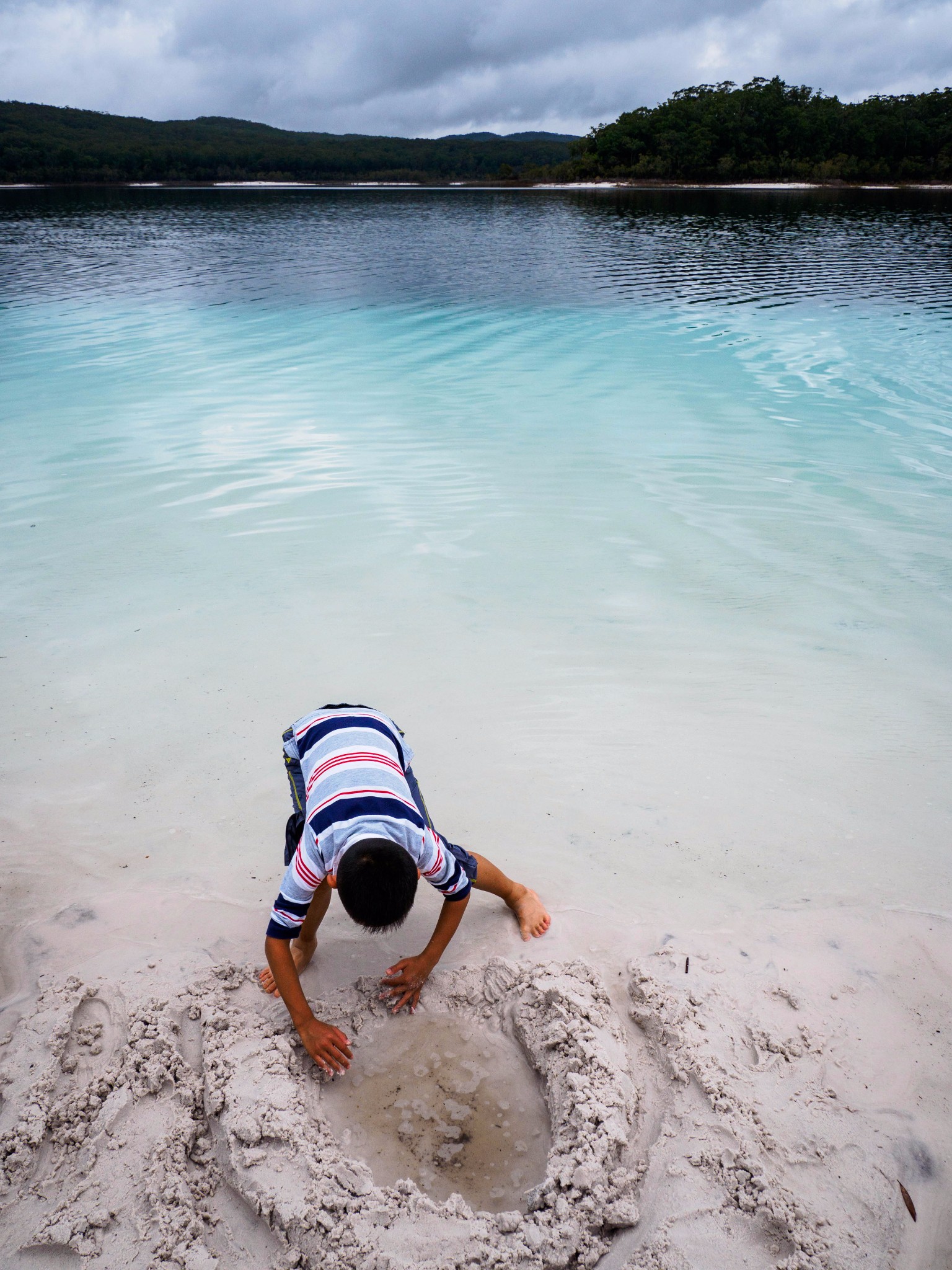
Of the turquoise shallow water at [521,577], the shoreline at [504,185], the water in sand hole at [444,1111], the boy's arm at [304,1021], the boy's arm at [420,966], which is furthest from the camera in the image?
the shoreline at [504,185]

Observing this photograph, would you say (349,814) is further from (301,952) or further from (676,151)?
(676,151)

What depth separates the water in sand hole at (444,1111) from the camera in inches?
76.1

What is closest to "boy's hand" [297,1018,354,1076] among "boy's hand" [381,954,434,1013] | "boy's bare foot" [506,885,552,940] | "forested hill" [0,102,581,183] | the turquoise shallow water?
"boy's hand" [381,954,434,1013]

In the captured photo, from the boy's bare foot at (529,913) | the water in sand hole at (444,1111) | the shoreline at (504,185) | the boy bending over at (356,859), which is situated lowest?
the water in sand hole at (444,1111)

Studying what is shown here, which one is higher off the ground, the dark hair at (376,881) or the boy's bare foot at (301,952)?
the dark hair at (376,881)

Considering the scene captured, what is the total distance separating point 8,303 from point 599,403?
1270cm

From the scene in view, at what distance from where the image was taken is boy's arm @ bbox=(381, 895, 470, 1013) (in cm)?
231

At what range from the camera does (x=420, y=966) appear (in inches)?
92.7

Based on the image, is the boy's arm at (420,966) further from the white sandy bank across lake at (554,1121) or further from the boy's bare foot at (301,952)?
the boy's bare foot at (301,952)

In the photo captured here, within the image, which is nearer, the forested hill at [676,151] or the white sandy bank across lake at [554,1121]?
the white sandy bank across lake at [554,1121]

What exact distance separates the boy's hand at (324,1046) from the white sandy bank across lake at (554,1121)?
2.7 inches

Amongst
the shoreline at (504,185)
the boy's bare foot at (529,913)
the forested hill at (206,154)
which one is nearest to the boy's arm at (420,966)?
the boy's bare foot at (529,913)

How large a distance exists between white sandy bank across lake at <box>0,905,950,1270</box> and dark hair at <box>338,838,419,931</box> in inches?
24.9

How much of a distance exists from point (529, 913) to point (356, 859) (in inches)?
41.7
